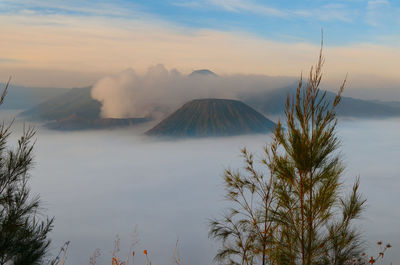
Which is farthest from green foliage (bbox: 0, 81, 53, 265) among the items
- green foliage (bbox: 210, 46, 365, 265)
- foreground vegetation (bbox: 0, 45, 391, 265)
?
green foliage (bbox: 210, 46, 365, 265)

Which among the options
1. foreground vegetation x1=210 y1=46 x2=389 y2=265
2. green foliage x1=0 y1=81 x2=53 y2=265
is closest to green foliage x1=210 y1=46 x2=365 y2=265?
foreground vegetation x1=210 y1=46 x2=389 y2=265

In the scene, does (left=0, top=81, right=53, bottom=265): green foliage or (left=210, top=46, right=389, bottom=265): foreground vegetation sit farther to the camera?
(left=0, top=81, right=53, bottom=265): green foliage

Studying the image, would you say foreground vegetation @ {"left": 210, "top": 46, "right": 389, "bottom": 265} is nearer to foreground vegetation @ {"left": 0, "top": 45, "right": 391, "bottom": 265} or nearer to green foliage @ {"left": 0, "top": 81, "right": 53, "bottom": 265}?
foreground vegetation @ {"left": 0, "top": 45, "right": 391, "bottom": 265}

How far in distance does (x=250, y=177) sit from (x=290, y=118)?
5583 millimetres

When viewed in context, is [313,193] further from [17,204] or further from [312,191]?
[17,204]

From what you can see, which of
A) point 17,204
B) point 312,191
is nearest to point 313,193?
point 312,191

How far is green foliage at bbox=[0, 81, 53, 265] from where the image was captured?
7.90m

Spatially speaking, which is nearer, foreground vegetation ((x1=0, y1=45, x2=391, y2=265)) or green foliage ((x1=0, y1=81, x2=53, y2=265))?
foreground vegetation ((x1=0, y1=45, x2=391, y2=265))

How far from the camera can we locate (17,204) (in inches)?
323

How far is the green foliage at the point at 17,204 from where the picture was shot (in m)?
7.90

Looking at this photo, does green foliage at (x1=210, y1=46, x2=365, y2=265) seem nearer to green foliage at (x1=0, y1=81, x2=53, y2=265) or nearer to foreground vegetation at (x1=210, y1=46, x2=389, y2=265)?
foreground vegetation at (x1=210, y1=46, x2=389, y2=265)

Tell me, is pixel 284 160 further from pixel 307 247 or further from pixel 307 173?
pixel 307 247

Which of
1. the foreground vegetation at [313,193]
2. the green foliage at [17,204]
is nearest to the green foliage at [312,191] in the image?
the foreground vegetation at [313,193]

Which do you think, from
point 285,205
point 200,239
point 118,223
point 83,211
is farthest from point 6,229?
point 83,211
